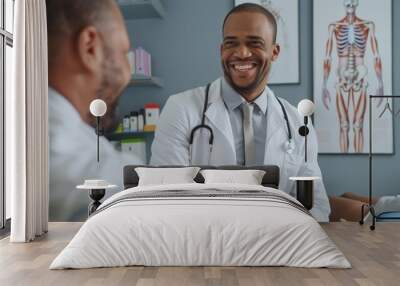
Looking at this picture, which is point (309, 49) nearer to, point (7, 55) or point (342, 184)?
point (342, 184)

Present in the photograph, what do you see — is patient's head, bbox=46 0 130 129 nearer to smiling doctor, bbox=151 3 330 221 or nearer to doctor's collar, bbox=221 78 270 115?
smiling doctor, bbox=151 3 330 221

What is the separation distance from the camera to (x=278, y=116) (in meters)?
5.92

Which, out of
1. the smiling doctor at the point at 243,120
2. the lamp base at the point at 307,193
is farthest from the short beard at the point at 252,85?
the lamp base at the point at 307,193

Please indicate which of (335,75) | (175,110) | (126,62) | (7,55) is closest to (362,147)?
(335,75)

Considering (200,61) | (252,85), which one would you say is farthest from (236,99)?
(200,61)

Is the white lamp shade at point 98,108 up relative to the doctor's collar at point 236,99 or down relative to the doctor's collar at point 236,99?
down

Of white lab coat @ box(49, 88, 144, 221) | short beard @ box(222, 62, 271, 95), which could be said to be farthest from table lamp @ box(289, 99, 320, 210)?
white lab coat @ box(49, 88, 144, 221)

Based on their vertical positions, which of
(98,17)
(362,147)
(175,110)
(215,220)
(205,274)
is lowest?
(205,274)

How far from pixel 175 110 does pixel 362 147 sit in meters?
2.08

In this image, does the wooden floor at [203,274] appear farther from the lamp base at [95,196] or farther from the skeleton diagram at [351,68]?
the skeleton diagram at [351,68]

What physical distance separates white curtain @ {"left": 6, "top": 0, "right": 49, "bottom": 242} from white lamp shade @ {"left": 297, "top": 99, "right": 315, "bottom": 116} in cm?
265

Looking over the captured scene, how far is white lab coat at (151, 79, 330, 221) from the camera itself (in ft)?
19.2

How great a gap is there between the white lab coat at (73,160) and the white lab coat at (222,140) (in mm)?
443

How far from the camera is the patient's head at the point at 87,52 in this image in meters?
6.02
